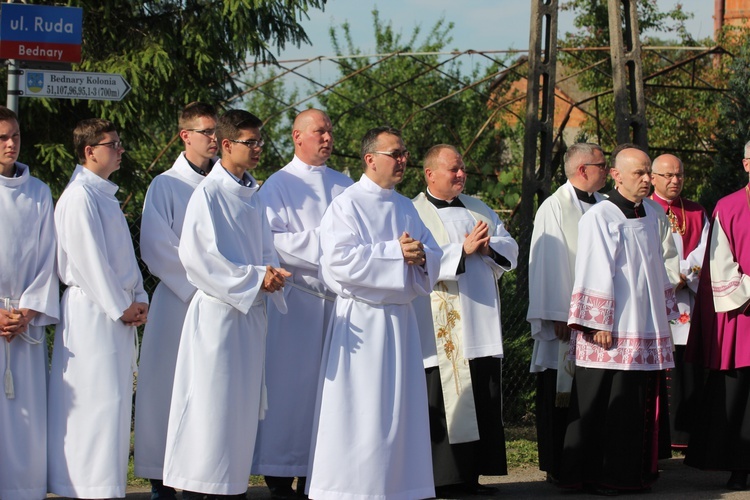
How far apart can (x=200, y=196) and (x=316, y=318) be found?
1.37m

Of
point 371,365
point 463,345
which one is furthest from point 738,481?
point 371,365

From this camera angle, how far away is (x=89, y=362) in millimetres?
6223

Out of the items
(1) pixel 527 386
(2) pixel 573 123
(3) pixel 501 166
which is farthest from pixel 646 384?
(2) pixel 573 123

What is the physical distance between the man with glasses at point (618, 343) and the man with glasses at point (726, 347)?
0.49 metres

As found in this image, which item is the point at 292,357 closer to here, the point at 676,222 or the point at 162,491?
the point at 162,491

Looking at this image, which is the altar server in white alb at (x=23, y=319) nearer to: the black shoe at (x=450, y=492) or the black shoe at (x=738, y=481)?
the black shoe at (x=450, y=492)

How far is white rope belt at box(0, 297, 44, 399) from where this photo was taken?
6.07 meters

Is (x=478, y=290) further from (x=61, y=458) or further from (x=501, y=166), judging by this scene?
(x=501, y=166)

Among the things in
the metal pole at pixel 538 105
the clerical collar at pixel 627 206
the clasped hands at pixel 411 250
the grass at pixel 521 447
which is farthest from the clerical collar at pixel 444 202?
the metal pole at pixel 538 105

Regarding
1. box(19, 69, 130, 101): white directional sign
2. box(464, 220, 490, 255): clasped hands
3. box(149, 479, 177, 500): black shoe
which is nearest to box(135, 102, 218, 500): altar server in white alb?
box(149, 479, 177, 500): black shoe

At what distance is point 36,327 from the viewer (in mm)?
6227

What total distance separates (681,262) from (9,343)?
523 centimetres

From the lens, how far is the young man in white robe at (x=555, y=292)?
776 cm

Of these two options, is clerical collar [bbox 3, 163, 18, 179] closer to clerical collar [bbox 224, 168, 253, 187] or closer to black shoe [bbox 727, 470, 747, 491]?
clerical collar [bbox 224, 168, 253, 187]
